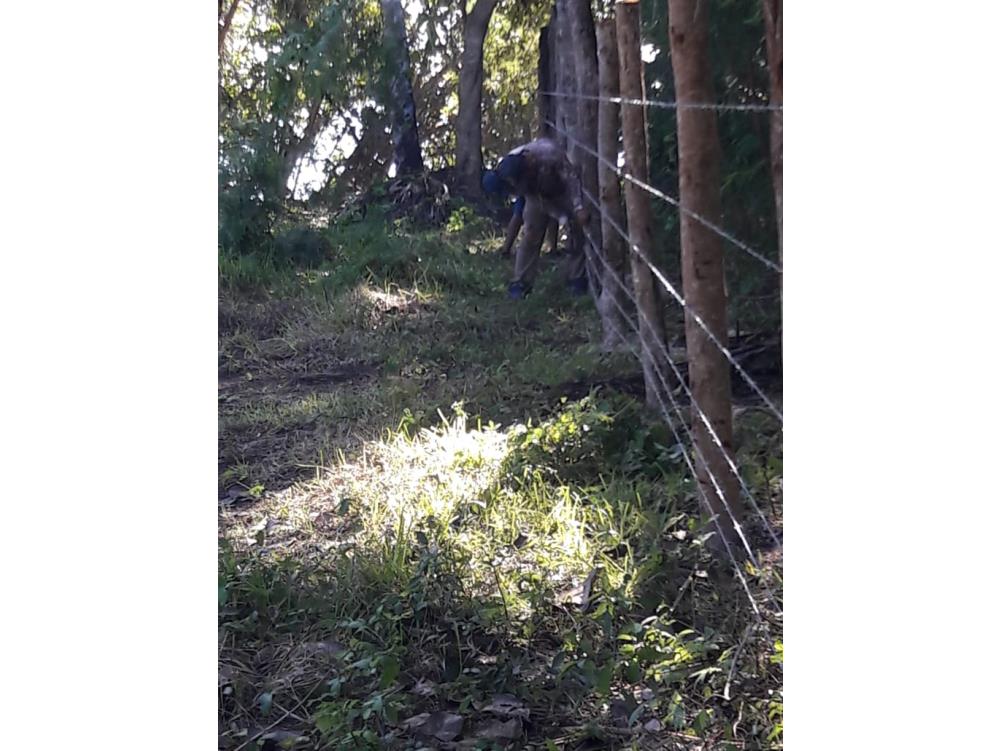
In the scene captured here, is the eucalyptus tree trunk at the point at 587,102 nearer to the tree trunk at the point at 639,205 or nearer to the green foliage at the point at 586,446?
the tree trunk at the point at 639,205

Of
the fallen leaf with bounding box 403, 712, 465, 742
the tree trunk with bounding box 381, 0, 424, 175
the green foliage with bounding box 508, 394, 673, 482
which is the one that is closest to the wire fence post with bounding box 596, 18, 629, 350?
the green foliage with bounding box 508, 394, 673, 482

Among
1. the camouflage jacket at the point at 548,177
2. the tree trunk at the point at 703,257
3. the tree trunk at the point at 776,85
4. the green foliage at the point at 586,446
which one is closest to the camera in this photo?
the tree trunk at the point at 776,85

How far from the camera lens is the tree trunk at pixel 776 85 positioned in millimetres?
1741

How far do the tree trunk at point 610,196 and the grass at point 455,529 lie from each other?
0.18 ft

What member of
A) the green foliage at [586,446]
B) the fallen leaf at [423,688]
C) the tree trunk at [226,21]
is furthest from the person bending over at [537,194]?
the fallen leaf at [423,688]

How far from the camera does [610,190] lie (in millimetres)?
2443

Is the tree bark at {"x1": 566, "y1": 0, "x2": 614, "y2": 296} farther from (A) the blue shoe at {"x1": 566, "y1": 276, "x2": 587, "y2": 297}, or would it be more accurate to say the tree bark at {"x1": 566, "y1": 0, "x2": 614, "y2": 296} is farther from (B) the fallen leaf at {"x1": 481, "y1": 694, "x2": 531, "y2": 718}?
(B) the fallen leaf at {"x1": 481, "y1": 694, "x2": 531, "y2": 718}

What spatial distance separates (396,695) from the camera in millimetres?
1918

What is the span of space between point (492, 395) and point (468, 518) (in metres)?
0.27

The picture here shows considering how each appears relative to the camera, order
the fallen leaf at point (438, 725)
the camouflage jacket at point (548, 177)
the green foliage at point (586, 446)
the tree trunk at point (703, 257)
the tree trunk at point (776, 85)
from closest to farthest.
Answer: the tree trunk at point (776, 85) < the fallen leaf at point (438, 725) < the tree trunk at point (703, 257) < the green foliage at point (586, 446) < the camouflage jacket at point (548, 177)

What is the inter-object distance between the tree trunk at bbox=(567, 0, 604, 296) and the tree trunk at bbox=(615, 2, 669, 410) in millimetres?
65

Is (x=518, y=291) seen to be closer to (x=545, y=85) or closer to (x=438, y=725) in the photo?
(x=545, y=85)

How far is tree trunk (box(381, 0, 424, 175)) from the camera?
2238 millimetres
